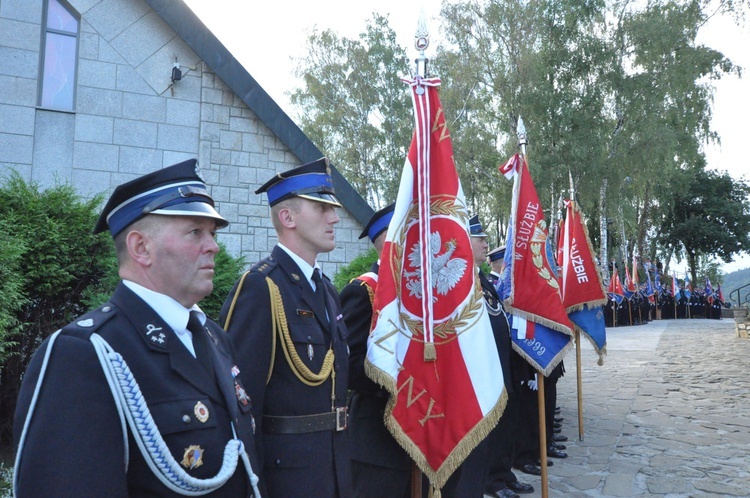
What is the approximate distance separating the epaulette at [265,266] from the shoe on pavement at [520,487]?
353 centimetres

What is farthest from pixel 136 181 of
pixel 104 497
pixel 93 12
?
pixel 93 12

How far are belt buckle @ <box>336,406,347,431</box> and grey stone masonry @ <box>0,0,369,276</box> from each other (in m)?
7.07

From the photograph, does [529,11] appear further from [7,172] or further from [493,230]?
[7,172]

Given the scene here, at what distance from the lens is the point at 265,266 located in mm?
2775

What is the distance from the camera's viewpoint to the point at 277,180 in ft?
9.62

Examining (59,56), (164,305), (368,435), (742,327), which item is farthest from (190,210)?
(742,327)

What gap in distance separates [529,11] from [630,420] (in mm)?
21383

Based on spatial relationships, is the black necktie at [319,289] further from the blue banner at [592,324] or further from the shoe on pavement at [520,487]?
the blue banner at [592,324]

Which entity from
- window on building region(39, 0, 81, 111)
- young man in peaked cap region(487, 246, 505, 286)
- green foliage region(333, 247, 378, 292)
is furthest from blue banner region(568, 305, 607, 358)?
window on building region(39, 0, 81, 111)

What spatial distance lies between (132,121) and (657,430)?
28.6 feet

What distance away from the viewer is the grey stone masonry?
8.88 meters

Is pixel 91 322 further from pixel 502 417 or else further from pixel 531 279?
pixel 502 417

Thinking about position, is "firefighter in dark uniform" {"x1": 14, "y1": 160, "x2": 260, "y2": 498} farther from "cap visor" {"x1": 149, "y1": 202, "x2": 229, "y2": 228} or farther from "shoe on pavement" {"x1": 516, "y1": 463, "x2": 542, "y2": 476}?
"shoe on pavement" {"x1": 516, "y1": 463, "x2": 542, "y2": 476}

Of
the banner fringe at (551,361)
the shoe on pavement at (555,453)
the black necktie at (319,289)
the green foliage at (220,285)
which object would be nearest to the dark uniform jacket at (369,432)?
the black necktie at (319,289)
